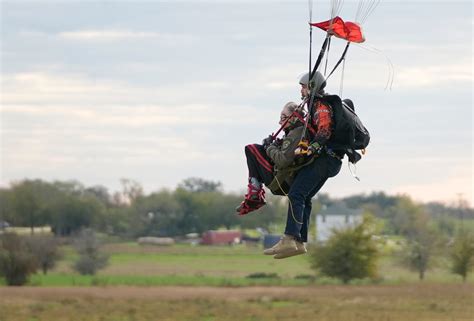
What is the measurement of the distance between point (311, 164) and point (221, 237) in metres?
137

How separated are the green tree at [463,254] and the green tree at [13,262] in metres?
38.8

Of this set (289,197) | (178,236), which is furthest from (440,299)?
(178,236)

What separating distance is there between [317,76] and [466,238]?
82840 millimetres

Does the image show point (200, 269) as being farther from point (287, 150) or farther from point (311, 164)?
point (287, 150)

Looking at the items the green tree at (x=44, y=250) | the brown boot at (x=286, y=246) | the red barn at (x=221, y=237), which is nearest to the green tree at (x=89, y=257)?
the green tree at (x=44, y=250)

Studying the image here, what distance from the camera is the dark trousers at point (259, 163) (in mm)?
13820

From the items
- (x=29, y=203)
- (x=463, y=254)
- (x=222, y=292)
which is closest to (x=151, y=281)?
(x=222, y=292)

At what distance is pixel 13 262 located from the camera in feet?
268

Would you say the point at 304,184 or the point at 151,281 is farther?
the point at 151,281

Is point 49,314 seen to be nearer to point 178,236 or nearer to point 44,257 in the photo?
point 44,257

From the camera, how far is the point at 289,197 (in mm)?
13625

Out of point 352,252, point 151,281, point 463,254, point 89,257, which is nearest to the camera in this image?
point 151,281

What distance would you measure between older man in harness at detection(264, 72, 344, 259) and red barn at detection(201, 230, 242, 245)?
131799mm

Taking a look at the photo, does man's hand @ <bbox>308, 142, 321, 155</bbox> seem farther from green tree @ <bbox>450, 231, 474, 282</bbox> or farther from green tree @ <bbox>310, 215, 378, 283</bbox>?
green tree @ <bbox>450, 231, 474, 282</bbox>
